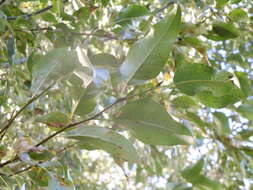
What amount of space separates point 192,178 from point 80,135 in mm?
324

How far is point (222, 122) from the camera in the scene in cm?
79

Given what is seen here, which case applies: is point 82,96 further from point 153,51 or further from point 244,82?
point 244,82

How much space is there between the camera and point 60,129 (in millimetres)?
571

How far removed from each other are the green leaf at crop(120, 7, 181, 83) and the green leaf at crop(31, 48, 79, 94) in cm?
7

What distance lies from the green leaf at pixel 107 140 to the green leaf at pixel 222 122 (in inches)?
11.7

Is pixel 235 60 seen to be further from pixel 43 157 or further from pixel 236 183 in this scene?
pixel 43 157

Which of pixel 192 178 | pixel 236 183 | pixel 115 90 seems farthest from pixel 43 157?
pixel 236 183

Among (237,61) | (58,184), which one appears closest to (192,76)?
(58,184)

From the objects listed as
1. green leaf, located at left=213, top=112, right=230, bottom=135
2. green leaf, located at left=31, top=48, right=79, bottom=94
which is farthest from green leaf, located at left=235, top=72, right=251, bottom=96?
green leaf, located at left=31, top=48, right=79, bottom=94

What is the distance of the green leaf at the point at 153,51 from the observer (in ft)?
1.53

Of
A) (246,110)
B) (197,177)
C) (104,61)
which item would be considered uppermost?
(104,61)

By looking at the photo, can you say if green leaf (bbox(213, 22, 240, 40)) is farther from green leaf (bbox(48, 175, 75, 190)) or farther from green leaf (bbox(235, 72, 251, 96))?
green leaf (bbox(48, 175, 75, 190))

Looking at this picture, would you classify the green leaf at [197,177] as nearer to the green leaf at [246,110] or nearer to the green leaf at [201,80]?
the green leaf at [246,110]

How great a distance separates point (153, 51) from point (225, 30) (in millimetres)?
309
